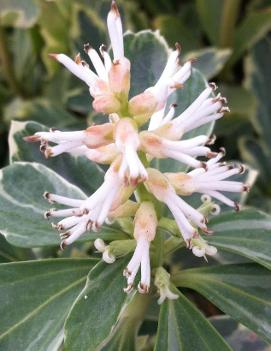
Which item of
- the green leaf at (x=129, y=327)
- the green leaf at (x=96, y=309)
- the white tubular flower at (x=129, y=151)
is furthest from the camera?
Answer: the green leaf at (x=129, y=327)

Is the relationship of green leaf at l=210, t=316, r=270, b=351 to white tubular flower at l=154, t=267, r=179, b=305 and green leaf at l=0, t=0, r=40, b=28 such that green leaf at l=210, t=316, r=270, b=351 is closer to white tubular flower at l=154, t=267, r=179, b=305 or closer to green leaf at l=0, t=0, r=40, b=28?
white tubular flower at l=154, t=267, r=179, b=305

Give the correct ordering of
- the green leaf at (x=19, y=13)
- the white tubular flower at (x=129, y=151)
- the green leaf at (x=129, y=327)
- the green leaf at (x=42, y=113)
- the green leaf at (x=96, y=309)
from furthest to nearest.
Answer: the green leaf at (x=42, y=113)
the green leaf at (x=19, y=13)
the green leaf at (x=129, y=327)
the green leaf at (x=96, y=309)
the white tubular flower at (x=129, y=151)

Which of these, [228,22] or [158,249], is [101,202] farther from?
[228,22]

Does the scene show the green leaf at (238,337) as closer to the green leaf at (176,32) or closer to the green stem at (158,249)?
the green stem at (158,249)

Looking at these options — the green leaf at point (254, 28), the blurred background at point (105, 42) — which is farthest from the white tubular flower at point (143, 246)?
the green leaf at point (254, 28)

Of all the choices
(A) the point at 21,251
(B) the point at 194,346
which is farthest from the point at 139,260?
(A) the point at 21,251

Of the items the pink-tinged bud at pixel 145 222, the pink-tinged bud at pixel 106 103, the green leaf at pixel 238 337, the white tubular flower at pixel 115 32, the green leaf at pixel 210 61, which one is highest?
the white tubular flower at pixel 115 32
